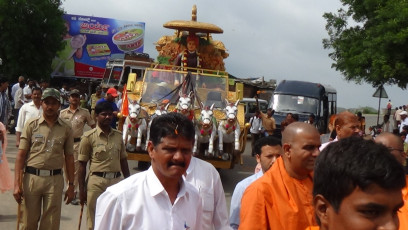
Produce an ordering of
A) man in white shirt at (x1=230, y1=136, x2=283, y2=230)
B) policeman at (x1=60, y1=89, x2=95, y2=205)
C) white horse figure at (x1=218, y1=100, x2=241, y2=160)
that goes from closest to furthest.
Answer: man in white shirt at (x1=230, y1=136, x2=283, y2=230)
policeman at (x1=60, y1=89, x2=95, y2=205)
white horse figure at (x1=218, y1=100, x2=241, y2=160)

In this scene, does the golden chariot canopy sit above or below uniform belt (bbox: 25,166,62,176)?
above

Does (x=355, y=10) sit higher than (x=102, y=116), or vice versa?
(x=355, y=10)

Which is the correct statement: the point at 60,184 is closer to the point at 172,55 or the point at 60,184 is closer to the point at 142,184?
the point at 142,184

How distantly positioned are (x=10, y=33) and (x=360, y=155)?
42.3 metres

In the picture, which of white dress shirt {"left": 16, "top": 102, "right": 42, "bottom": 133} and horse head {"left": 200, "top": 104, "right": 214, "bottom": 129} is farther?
horse head {"left": 200, "top": 104, "right": 214, "bottom": 129}

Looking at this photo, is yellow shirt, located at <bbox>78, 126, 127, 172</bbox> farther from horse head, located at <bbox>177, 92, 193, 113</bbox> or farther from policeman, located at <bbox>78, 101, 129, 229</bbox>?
horse head, located at <bbox>177, 92, 193, 113</bbox>

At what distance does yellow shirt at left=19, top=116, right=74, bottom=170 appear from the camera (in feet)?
24.4

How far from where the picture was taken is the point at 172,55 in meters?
18.1

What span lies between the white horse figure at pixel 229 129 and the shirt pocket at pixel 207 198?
8.74m

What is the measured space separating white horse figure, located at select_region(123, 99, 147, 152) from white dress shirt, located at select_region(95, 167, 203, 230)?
9705mm

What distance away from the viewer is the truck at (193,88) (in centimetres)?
1391

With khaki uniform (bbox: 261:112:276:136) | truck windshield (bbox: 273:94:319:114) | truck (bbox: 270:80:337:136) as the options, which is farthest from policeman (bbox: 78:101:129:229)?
truck windshield (bbox: 273:94:319:114)

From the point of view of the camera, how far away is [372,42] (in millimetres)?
24219

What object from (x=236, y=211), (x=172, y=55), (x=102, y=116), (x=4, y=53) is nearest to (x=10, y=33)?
(x=4, y=53)
